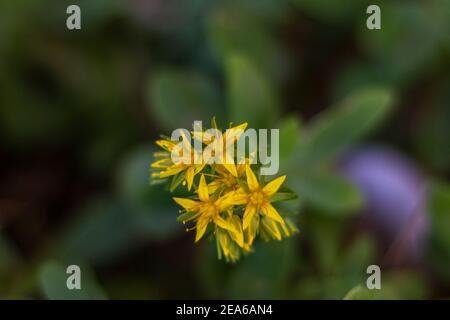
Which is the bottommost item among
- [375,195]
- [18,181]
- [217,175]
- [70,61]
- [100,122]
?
[217,175]

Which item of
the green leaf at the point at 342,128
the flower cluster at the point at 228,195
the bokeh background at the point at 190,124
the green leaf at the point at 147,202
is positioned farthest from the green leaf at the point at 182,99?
the flower cluster at the point at 228,195

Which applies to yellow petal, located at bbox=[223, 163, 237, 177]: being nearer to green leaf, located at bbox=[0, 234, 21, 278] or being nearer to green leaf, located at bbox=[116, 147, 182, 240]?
green leaf, located at bbox=[116, 147, 182, 240]

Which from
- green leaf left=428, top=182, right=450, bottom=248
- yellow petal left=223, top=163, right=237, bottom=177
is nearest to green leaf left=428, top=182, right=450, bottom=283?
green leaf left=428, top=182, right=450, bottom=248

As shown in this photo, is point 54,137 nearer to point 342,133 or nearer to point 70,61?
point 70,61

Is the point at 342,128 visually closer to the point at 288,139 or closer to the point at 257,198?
the point at 288,139

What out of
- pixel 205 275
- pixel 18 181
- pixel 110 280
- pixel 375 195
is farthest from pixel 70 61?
pixel 375 195
